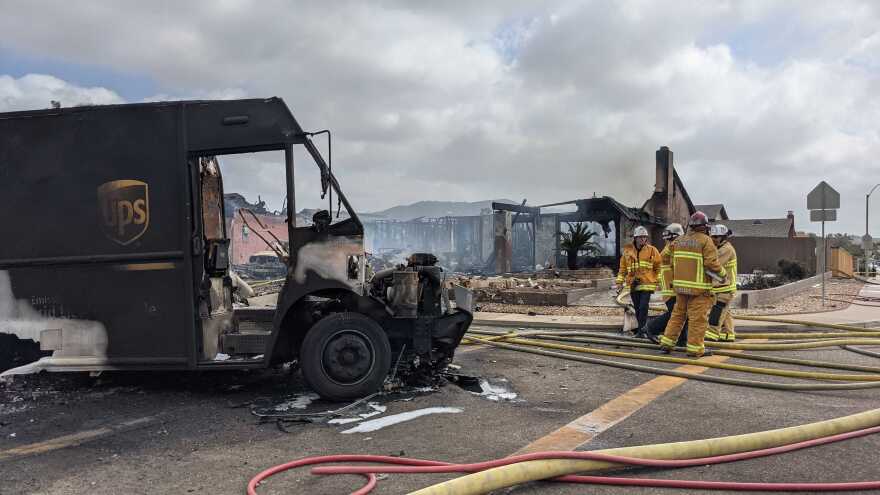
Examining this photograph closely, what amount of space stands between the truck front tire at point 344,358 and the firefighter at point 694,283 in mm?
4013

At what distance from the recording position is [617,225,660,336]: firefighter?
8.72 m

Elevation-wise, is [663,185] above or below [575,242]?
above

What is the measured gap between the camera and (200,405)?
17.8 ft

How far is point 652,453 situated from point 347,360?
2.61m

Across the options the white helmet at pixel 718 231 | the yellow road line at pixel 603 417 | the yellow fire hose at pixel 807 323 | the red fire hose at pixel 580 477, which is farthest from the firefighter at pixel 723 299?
the red fire hose at pixel 580 477

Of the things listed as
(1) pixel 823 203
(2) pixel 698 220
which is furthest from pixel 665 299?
(1) pixel 823 203

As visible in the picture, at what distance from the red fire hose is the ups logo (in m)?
2.72

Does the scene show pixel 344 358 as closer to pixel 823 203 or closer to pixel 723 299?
pixel 723 299

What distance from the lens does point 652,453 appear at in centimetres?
377

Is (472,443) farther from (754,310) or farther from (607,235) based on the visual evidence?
(607,235)

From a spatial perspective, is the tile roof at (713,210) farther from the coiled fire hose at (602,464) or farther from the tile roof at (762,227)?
the coiled fire hose at (602,464)

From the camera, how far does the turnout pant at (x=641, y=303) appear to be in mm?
8844

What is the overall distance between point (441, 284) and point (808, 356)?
193 inches

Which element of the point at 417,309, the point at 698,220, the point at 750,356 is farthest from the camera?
the point at 698,220
